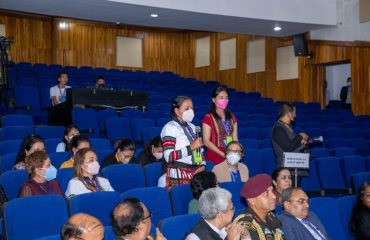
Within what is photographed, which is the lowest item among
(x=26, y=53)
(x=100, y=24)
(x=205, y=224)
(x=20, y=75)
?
(x=205, y=224)

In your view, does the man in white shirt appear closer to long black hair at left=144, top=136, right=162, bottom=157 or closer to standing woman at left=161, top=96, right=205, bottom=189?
long black hair at left=144, top=136, right=162, bottom=157

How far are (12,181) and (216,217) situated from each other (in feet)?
5.85

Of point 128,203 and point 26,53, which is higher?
point 26,53

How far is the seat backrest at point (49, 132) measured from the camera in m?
6.14

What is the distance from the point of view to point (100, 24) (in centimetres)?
1500

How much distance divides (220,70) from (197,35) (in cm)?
173

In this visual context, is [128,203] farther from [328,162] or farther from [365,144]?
[365,144]

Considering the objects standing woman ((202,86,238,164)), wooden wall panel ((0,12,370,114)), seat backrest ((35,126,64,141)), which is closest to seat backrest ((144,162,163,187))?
standing woman ((202,86,238,164))

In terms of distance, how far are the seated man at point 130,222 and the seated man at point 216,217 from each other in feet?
1.09

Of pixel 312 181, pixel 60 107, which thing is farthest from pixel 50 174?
pixel 60 107

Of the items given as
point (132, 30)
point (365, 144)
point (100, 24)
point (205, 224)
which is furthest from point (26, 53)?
point (205, 224)

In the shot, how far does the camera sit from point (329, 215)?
3.86 metres

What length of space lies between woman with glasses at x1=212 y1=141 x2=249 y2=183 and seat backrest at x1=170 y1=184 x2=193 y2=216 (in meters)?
0.73

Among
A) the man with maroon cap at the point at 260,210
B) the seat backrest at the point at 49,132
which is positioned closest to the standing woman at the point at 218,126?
the man with maroon cap at the point at 260,210
